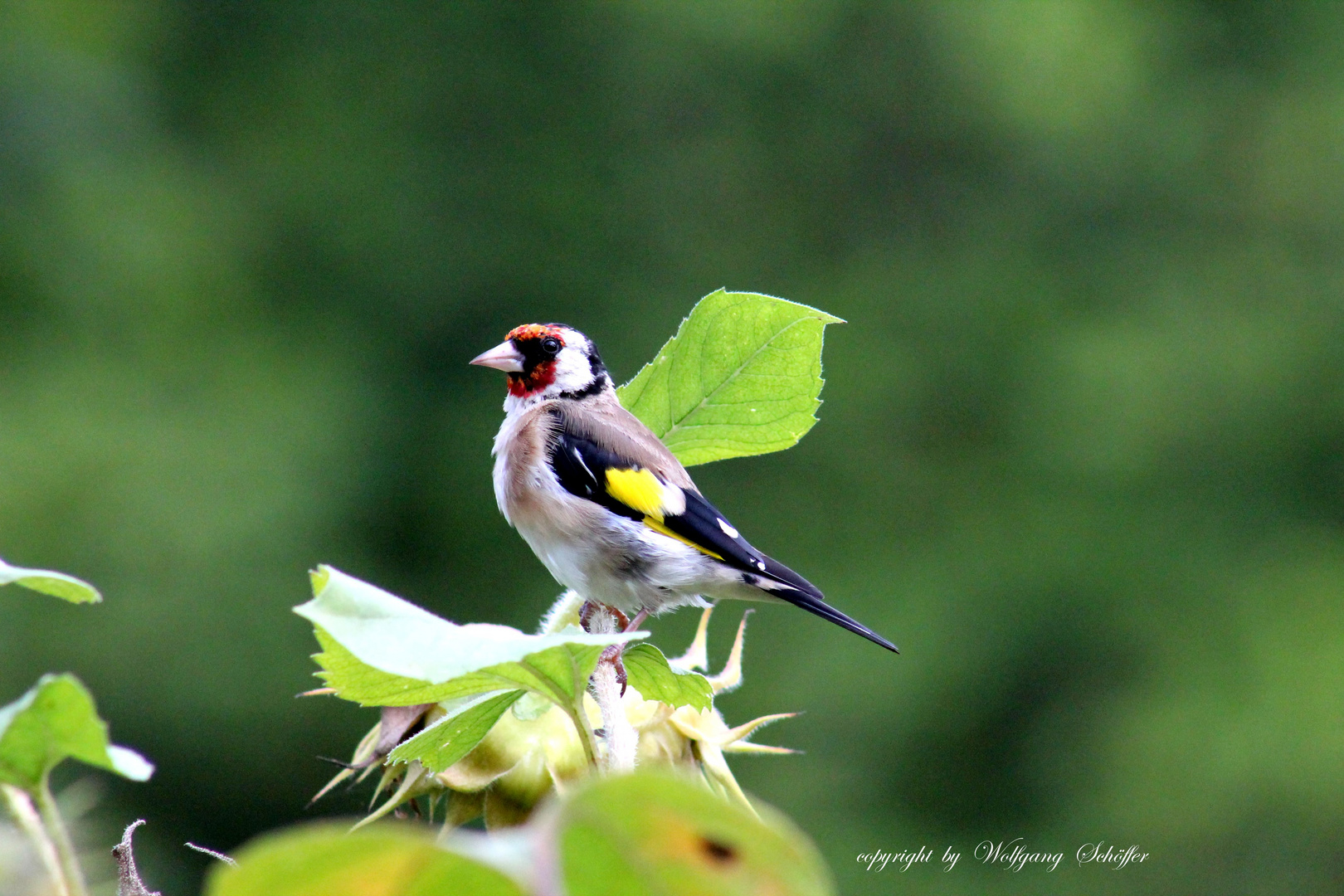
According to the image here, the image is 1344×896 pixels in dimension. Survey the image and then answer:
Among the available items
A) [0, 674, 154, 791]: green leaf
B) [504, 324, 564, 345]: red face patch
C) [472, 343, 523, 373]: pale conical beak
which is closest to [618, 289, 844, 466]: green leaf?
[0, 674, 154, 791]: green leaf

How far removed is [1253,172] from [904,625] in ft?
19.2

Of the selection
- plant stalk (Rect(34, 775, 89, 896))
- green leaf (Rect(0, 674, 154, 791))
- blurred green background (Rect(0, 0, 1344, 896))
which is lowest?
blurred green background (Rect(0, 0, 1344, 896))

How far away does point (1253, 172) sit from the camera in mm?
13359

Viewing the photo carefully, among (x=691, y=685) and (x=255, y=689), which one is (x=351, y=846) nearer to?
(x=691, y=685)

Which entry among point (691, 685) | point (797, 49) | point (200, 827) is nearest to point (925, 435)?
point (797, 49)

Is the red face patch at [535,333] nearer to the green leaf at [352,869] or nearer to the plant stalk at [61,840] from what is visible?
the plant stalk at [61,840]

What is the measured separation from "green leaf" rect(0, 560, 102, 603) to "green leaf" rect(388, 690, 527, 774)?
35 cm

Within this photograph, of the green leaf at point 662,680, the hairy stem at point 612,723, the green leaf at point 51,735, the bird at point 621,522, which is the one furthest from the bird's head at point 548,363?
the green leaf at point 51,735

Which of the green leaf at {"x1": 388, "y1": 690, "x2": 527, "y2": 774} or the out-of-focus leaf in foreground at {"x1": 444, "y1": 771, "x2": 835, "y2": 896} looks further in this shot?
the green leaf at {"x1": 388, "y1": 690, "x2": 527, "y2": 774}

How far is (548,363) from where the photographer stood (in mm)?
3436

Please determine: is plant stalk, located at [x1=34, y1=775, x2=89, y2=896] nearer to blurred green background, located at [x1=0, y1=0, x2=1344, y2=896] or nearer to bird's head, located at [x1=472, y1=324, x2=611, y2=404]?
bird's head, located at [x1=472, y1=324, x2=611, y2=404]

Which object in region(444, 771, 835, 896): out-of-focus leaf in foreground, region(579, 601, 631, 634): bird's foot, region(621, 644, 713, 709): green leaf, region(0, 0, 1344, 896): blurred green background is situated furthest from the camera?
region(0, 0, 1344, 896): blurred green background

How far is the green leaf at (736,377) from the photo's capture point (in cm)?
167

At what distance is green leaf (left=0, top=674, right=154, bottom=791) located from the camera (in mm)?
686
